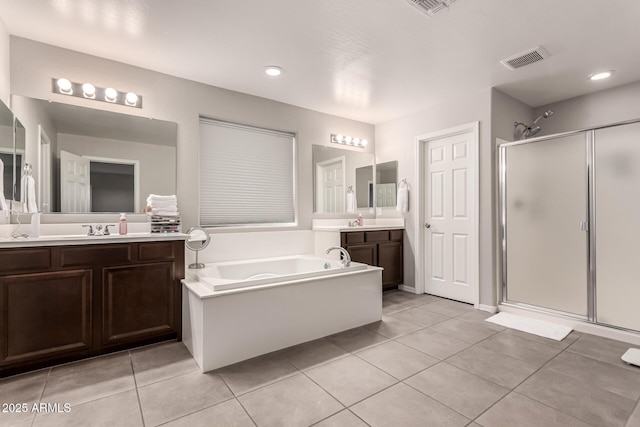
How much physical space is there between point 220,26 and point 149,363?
2.48 m

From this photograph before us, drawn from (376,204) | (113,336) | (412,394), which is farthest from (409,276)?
(113,336)

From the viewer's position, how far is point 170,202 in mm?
2777

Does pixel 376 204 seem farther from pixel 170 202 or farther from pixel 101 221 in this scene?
pixel 101 221

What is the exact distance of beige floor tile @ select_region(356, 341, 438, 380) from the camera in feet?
6.75

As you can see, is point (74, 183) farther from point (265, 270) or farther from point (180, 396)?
point (180, 396)

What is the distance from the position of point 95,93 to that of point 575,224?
4499 millimetres

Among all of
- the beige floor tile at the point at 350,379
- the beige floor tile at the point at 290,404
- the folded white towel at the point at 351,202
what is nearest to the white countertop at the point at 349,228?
the folded white towel at the point at 351,202

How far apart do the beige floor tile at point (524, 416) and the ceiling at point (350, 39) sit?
2.43 m

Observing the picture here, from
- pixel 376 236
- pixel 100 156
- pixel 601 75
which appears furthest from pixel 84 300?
pixel 601 75

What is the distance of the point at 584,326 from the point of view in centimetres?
275

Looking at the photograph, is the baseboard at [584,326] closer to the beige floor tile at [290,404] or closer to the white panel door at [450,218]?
the white panel door at [450,218]

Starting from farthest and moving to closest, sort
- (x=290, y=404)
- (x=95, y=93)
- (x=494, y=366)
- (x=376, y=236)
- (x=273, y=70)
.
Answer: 1. (x=376, y=236)
2. (x=273, y=70)
3. (x=95, y=93)
4. (x=494, y=366)
5. (x=290, y=404)

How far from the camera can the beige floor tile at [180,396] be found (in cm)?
161

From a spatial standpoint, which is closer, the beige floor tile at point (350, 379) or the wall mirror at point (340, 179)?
the beige floor tile at point (350, 379)
